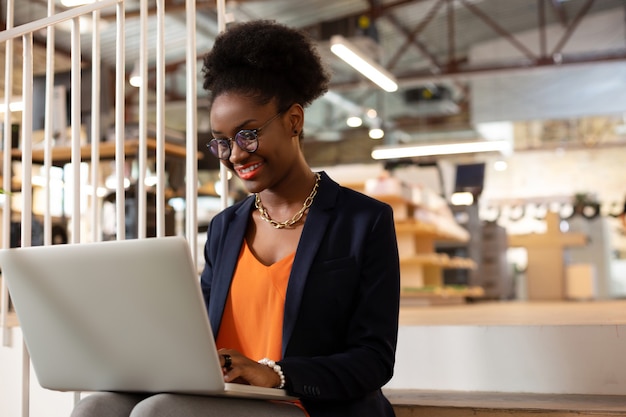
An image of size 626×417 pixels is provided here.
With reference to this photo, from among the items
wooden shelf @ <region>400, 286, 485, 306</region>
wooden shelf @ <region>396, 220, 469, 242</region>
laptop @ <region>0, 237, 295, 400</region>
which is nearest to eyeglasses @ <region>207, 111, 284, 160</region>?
laptop @ <region>0, 237, 295, 400</region>

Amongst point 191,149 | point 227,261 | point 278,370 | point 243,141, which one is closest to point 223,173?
point 191,149

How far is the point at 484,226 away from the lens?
9.20 metres

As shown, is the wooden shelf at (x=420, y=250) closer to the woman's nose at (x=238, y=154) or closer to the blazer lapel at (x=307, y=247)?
the blazer lapel at (x=307, y=247)

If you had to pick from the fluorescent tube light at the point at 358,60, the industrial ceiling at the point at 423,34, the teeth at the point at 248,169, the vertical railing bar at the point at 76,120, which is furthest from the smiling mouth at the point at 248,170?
the industrial ceiling at the point at 423,34

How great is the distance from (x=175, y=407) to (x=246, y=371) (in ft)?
0.43

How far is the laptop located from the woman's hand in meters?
0.02

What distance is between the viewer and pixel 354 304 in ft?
5.29

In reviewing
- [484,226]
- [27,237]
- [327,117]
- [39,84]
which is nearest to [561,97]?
[484,226]

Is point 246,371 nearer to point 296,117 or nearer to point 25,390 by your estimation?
point 296,117

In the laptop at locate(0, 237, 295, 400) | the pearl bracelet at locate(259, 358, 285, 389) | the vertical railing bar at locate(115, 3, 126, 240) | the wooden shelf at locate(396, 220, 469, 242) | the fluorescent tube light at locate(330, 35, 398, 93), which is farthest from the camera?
the fluorescent tube light at locate(330, 35, 398, 93)

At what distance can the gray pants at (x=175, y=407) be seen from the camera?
134 centimetres

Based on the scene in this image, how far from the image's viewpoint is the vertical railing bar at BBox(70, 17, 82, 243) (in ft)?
7.89

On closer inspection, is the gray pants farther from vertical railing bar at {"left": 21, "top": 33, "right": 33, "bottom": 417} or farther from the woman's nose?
vertical railing bar at {"left": 21, "top": 33, "right": 33, "bottom": 417}

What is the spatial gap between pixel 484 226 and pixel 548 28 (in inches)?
160
